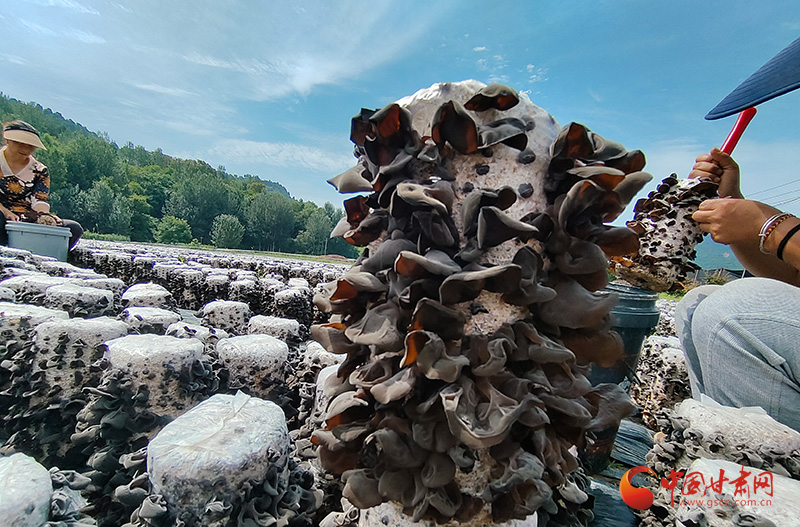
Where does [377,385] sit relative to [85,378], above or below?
above

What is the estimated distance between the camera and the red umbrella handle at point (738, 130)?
1.33 m

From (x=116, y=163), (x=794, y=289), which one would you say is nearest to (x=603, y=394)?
(x=794, y=289)

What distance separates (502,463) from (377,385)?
32cm

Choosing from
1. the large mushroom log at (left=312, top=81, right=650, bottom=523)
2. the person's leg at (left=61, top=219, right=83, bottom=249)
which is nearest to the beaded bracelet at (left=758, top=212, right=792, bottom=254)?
the large mushroom log at (left=312, top=81, right=650, bottom=523)

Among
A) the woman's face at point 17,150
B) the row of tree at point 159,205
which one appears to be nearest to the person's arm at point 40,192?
the woman's face at point 17,150

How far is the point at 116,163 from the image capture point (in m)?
40.2

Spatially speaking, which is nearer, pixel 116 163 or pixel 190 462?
pixel 190 462

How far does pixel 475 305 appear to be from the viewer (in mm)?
843

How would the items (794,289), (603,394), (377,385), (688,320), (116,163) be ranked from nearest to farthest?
(377,385) → (603,394) → (794,289) → (688,320) → (116,163)

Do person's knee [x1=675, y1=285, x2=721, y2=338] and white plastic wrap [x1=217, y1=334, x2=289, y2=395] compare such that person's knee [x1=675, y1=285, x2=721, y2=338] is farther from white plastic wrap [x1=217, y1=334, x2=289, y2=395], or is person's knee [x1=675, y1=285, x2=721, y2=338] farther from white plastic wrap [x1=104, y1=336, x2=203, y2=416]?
white plastic wrap [x1=104, y1=336, x2=203, y2=416]

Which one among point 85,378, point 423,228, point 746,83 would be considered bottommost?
point 85,378

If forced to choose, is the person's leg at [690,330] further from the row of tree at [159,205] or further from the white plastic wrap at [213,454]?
the row of tree at [159,205]

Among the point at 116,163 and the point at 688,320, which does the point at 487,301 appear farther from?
the point at 116,163

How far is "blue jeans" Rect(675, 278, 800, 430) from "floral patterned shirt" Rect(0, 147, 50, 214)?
7029 millimetres
